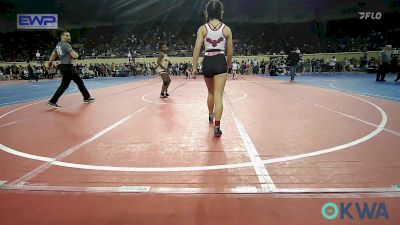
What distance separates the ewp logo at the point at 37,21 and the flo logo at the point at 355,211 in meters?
33.4

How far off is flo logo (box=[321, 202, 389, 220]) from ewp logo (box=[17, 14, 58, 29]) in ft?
110

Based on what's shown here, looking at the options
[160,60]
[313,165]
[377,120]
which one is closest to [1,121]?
[160,60]

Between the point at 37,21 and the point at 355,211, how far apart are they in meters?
33.9

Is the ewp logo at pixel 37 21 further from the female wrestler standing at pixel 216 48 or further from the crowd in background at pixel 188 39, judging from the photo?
the female wrestler standing at pixel 216 48

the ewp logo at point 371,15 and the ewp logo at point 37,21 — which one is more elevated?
the ewp logo at point 371,15

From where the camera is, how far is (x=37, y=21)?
29.9 metres

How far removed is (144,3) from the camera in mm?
29094

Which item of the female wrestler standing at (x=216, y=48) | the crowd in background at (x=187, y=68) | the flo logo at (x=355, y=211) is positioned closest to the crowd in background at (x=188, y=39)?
the crowd in background at (x=187, y=68)

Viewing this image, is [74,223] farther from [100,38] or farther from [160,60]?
[100,38]

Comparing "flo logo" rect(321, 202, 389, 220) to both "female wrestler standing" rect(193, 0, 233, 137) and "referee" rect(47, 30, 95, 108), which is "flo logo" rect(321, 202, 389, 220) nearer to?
"female wrestler standing" rect(193, 0, 233, 137)

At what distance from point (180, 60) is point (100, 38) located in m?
11.8

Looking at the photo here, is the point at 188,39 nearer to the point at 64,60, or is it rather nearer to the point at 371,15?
the point at 371,15

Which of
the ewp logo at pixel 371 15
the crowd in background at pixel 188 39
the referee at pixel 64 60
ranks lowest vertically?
the referee at pixel 64 60

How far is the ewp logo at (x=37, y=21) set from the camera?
29406 mm
